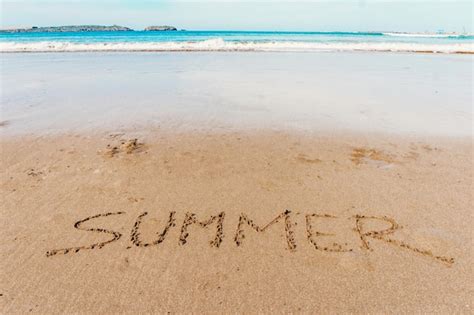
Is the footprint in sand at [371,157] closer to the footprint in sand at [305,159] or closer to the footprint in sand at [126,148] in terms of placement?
the footprint in sand at [305,159]

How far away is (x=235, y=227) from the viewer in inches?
120

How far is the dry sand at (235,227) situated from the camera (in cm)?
235

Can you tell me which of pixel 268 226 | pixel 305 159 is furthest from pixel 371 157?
pixel 268 226

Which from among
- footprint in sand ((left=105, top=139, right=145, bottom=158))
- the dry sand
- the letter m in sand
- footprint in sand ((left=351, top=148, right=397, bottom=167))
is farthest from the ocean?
the letter m in sand

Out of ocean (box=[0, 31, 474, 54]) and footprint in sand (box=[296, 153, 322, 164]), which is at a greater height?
ocean (box=[0, 31, 474, 54])

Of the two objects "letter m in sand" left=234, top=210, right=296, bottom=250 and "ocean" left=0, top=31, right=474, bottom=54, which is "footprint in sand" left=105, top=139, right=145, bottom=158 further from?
"ocean" left=0, top=31, right=474, bottom=54

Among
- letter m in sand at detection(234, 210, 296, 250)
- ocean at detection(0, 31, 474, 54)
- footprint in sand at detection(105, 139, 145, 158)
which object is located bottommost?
letter m in sand at detection(234, 210, 296, 250)

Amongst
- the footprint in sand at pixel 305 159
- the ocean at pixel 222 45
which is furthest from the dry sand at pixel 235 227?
the ocean at pixel 222 45

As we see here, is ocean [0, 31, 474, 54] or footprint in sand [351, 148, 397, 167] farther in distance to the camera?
ocean [0, 31, 474, 54]

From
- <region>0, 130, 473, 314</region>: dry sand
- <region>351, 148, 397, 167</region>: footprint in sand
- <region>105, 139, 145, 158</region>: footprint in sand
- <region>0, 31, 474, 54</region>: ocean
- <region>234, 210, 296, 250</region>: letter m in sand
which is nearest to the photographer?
<region>0, 130, 473, 314</region>: dry sand

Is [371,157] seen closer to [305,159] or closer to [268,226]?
[305,159]

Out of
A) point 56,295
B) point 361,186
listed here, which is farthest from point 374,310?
point 56,295

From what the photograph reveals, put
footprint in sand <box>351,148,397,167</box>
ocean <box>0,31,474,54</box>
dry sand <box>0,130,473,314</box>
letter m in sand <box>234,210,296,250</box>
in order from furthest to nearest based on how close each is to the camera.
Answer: ocean <box>0,31,474,54</box> → footprint in sand <box>351,148,397,167</box> → letter m in sand <box>234,210,296,250</box> → dry sand <box>0,130,473,314</box>

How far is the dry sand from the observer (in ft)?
7.70
